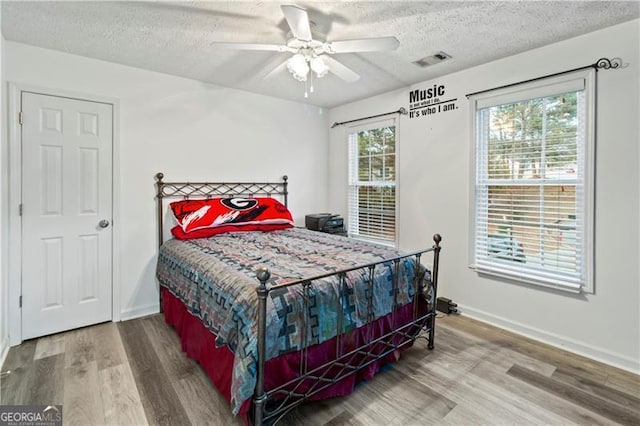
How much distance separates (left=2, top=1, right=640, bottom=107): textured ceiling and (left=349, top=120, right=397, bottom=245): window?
108cm

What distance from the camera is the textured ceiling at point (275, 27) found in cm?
208

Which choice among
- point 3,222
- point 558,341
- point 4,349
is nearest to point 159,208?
point 3,222

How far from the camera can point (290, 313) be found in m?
1.65

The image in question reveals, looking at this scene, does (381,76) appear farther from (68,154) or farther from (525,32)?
(68,154)

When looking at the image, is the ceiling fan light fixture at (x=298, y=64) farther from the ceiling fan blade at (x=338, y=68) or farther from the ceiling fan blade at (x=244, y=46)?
the ceiling fan blade at (x=338, y=68)

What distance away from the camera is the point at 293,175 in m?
4.35

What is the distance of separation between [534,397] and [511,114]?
2.25 m

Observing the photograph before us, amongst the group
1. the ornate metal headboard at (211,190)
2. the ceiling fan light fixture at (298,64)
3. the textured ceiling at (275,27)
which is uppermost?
the textured ceiling at (275,27)

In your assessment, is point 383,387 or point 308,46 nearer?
point 383,387

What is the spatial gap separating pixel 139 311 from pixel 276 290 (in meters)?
2.25

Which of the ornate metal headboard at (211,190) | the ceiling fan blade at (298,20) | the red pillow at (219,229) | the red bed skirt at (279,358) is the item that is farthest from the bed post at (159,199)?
the ceiling fan blade at (298,20)

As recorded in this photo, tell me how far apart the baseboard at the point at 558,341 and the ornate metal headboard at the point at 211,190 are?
2.53m

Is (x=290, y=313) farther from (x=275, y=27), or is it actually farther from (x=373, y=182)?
(x=373, y=182)

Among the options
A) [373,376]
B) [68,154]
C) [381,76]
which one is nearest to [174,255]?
[68,154]
